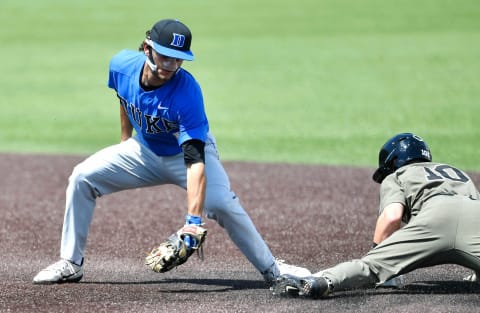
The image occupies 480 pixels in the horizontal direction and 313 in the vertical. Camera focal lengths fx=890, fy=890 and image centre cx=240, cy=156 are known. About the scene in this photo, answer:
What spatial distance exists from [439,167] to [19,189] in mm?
6764

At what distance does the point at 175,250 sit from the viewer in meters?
5.98

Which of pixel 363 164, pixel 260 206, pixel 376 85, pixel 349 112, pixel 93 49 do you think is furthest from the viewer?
pixel 93 49

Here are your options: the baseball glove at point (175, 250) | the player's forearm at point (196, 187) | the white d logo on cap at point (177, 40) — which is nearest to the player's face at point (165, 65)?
the white d logo on cap at point (177, 40)

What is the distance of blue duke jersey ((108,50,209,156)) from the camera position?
20.8ft

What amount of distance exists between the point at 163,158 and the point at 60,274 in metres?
1.18

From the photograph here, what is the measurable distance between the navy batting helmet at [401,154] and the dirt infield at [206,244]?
2.92 ft

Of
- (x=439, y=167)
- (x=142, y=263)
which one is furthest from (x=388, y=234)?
(x=142, y=263)

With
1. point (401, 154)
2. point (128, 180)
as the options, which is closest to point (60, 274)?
point (128, 180)

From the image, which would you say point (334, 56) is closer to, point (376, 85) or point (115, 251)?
point (376, 85)

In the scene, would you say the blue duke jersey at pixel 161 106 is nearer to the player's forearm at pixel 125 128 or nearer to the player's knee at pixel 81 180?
the player's forearm at pixel 125 128

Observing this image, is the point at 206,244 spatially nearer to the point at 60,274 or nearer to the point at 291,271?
the point at 291,271

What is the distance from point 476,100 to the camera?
18141mm

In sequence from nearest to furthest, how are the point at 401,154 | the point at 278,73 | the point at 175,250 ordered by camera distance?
the point at 175,250 < the point at 401,154 < the point at 278,73

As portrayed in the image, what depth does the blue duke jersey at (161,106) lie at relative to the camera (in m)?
6.33
